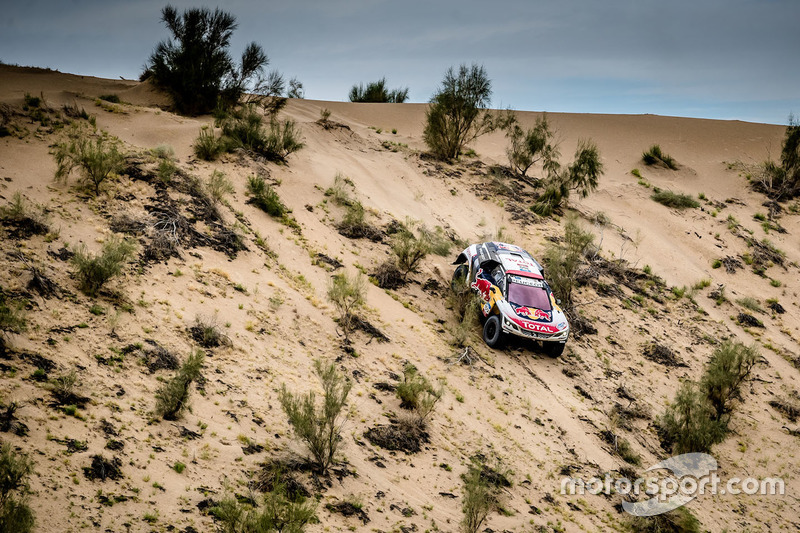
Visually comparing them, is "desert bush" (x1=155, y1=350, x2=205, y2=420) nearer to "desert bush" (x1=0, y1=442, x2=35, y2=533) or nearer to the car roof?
"desert bush" (x1=0, y1=442, x2=35, y2=533)

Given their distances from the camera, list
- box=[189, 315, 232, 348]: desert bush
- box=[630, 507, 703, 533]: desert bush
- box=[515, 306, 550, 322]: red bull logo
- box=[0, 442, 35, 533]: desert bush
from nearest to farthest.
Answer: box=[0, 442, 35, 533]: desert bush, box=[630, 507, 703, 533]: desert bush, box=[189, 315, 232, 348]: desert bush, box=[515, 306, 550, 322]: red bull logo

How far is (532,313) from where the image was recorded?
13.9m

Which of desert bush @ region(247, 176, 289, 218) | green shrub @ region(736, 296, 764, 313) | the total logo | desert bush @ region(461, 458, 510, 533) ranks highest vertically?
desert bush @ region(247, 176, 289, 218)

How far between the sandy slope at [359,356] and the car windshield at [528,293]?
1331 millimetres

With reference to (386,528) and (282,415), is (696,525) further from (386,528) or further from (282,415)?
(282,415)

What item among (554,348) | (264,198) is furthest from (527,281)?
(264,198)

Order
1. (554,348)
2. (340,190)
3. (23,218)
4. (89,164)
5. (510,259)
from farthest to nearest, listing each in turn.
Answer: (340,190) → (510,259) → (554,348) → (89,164) → (23,218)

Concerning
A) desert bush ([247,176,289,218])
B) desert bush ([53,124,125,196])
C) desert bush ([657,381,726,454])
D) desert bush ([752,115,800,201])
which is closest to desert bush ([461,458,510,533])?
desert bush ([657,381,726,454])

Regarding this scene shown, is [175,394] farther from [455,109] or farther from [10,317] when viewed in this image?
[455,109]

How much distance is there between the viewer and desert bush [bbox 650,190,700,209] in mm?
25703

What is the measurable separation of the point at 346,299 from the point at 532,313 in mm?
4786

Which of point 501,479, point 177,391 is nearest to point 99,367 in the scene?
point 177,391

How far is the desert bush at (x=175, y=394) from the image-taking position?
8.01 m

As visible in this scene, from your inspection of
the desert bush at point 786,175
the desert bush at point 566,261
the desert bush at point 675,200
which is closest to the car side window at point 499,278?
the desert bush at point 566,261
